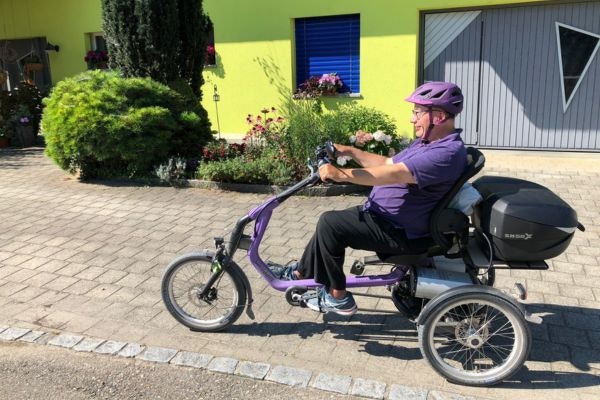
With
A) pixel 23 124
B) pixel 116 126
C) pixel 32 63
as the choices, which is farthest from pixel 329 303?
pixel 32 63

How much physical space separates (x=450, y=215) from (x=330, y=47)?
822 cm

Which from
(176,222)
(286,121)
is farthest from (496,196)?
(286,121)

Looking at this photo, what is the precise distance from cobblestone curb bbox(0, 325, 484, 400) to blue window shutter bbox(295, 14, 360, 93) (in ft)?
26.6

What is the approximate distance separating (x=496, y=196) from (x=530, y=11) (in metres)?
7.21

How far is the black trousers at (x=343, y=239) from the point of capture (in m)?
3.30

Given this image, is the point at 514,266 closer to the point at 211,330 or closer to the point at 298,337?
the point at 298,337

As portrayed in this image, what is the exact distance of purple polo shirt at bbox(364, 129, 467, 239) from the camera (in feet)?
10.0

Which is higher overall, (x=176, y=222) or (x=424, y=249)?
(x=424, y=249)

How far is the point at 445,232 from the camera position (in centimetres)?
324

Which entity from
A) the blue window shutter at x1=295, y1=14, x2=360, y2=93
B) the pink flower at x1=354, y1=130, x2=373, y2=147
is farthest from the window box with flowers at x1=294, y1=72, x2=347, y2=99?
the pink flower at x1=354, y1=130, x2=373, y2=147

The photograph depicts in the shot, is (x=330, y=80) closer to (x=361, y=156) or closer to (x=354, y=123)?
(x=354, y=123)

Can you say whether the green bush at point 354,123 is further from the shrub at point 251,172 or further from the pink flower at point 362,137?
the shrub at point 251,172

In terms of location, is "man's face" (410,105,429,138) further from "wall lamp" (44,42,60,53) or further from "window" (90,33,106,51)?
"wall lamp" (44,42,60,53)

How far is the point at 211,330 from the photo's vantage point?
3.77 meters
